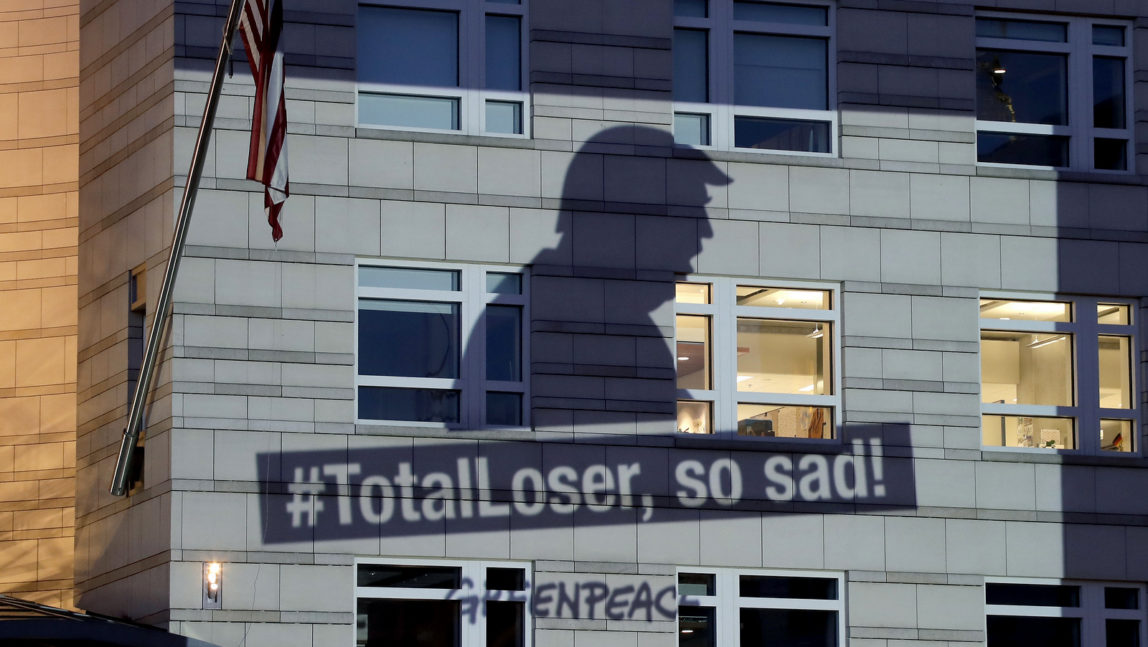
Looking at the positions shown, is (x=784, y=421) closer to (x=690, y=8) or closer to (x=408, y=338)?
(x=408, y=338)

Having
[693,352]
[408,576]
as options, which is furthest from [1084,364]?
[408,576]

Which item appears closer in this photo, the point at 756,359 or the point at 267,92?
the point at 267,92

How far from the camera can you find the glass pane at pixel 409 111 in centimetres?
2145

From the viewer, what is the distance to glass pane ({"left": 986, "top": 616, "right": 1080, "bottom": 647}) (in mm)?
21922

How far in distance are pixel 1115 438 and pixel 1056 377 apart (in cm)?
100

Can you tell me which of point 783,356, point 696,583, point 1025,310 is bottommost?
point 696,583

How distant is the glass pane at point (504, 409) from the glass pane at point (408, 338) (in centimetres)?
50

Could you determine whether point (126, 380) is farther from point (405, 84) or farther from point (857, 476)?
point (857, 476)

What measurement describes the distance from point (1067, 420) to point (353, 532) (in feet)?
27.6

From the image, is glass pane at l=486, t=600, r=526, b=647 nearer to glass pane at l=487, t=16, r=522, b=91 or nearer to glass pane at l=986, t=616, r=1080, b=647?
glass pane at l=986, t=616, r=1080, b=647

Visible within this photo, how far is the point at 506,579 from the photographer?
68.1 feet

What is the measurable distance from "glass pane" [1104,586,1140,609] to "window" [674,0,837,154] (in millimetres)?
5913

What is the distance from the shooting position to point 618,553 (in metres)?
20.9

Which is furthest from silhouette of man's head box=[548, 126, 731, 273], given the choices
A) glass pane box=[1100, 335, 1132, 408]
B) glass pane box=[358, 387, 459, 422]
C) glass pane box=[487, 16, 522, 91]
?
glass pane box=[1100, 335, 1132, 408]
